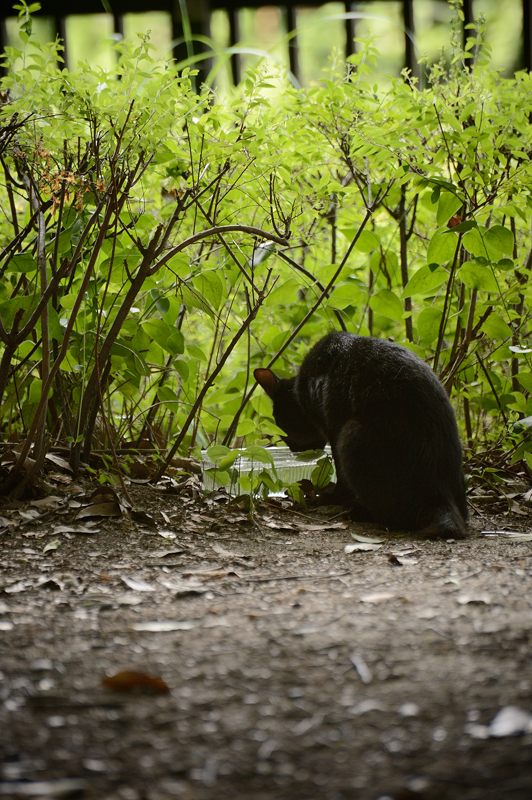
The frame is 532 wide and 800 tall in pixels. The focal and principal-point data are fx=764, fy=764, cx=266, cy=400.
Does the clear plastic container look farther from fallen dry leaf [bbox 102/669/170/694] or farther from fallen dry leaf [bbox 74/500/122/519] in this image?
fallen dry leaf [bbox 102/669/170/694]

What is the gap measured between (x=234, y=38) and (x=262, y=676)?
5.03m

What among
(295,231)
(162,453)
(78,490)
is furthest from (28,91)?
(162,453)

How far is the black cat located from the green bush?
0.33 m

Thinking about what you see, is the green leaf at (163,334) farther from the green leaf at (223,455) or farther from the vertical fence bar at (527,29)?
the vertical fence bar at (527,29)

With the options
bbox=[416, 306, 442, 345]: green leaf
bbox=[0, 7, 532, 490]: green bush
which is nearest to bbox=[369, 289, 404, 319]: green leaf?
bbox=[0, 7, 532, 490]: green bush

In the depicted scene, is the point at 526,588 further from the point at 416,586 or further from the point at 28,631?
the point at 28,631

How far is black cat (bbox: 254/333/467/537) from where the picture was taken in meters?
2.80

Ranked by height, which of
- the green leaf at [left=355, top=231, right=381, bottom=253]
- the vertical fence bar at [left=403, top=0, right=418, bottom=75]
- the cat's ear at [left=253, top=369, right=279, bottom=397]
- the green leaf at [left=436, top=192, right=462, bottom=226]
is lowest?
the cat's ear at [left=253, top=369, right=279, bottom=397]

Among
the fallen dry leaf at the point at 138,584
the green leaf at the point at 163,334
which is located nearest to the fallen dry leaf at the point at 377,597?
the fallen dry leaf at the point at 138,584

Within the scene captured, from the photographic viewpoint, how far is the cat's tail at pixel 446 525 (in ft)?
8.77

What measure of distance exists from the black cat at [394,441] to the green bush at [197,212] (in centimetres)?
33

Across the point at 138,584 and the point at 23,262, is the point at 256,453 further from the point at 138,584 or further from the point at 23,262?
the point at 23,262

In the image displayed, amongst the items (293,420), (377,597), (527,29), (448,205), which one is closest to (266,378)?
(293,420)

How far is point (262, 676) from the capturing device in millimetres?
1295
